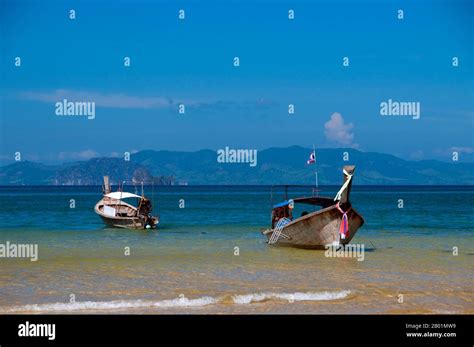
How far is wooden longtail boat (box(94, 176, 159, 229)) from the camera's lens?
4653cm

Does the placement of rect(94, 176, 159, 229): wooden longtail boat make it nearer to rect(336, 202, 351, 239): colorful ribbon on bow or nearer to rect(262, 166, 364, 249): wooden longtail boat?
rect(262, 166, 364, 249): wooden longtail boat

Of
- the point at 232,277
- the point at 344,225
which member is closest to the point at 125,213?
the point at 344,225

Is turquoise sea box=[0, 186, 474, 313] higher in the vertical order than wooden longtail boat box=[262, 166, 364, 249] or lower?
lower

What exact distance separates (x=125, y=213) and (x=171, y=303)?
31.0 metres

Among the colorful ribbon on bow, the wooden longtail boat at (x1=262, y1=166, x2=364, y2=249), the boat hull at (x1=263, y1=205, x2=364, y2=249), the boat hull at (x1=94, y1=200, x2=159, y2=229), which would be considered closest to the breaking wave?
the wooden longtail boat at (x1=262, y1=166, x2=364, y2=249)

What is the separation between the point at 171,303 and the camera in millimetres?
18141

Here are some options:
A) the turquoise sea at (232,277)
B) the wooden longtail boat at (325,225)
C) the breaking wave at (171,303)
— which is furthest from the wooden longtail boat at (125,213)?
the breaking wave at (171,303)

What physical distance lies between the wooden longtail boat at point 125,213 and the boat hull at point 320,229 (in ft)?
56.5

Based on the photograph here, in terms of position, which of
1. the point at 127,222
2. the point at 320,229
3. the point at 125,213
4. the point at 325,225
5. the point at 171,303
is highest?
the point at 325,225

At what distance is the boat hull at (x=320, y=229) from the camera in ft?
97.1

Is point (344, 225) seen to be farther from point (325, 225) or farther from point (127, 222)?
point (127, 222)

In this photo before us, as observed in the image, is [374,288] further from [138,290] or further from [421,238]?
[421,238]

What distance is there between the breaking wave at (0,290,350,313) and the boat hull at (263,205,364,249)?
1002 centimetres
